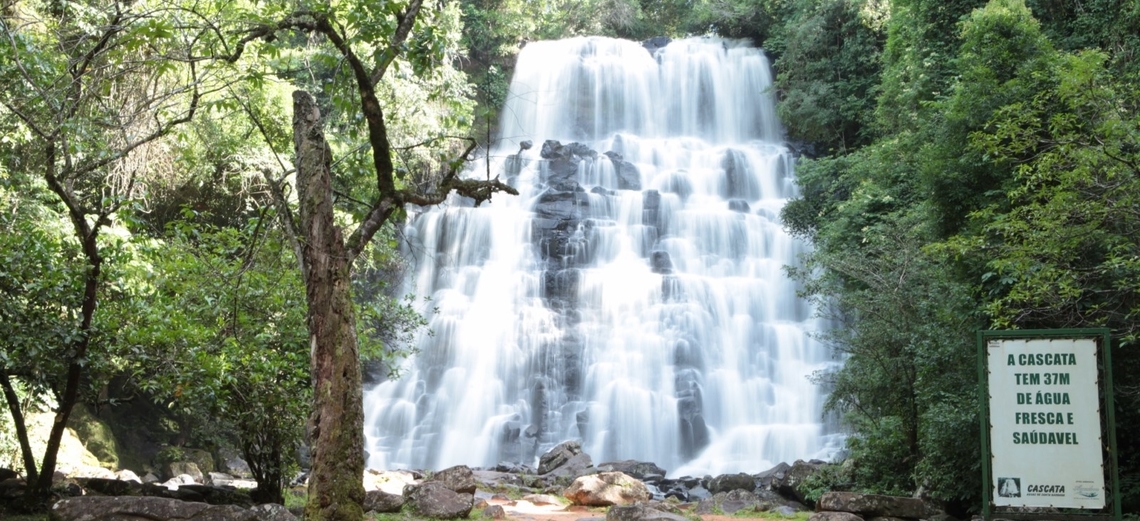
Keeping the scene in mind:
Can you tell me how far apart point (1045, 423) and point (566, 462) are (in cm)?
1227

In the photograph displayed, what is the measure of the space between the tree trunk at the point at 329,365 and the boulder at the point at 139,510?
2363mm

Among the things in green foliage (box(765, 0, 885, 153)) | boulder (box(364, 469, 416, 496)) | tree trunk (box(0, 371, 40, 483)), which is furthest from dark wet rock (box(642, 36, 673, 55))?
tree trunk (box(0, 371, 40, 483))

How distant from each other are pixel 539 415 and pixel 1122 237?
14712 mm

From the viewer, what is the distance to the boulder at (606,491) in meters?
13.7

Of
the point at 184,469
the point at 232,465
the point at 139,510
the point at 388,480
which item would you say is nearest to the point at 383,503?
the point at 139,510

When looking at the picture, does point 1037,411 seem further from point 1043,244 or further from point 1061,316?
point 1061,316

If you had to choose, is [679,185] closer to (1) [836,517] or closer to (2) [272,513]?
(1) [836,517]

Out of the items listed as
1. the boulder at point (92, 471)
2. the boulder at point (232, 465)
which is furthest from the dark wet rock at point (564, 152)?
the boulder at point (92, 471)

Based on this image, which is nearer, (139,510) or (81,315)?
(139,510)

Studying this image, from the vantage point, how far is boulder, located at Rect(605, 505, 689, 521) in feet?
32.9

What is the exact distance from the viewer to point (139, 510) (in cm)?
757

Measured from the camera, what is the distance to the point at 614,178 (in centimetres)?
2869

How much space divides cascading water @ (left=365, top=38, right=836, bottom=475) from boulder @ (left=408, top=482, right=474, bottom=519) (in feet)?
29.7

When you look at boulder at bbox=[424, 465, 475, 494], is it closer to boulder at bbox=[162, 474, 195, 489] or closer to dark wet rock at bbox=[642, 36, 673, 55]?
boulder at bbox=[162, 474, 195, 489]
